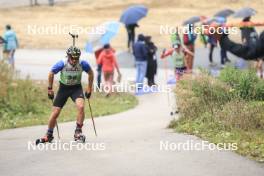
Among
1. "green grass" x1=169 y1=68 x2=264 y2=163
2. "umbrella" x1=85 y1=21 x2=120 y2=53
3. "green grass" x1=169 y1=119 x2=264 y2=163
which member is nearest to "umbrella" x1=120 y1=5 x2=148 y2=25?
"umbrella" x1=85 y1=21 x2=120 y2=53

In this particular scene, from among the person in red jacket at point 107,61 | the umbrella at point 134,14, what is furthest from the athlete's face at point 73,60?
the umbrella at point 134,14

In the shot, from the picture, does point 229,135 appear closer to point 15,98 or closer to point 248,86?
point 248,86

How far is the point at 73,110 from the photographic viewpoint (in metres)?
17.7

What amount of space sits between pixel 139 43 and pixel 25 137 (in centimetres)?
764

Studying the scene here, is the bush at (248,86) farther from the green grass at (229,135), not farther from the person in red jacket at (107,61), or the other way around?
the person in red jacket at (107,61)

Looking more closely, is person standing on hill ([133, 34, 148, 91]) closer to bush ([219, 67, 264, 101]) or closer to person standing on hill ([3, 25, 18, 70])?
person standing on hill ([3, 25, 18, 70])

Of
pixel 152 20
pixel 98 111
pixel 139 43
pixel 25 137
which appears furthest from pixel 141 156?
pixel 152 20

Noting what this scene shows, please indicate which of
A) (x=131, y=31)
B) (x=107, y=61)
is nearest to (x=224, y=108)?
(x=107, y=61)

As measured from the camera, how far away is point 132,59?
25.8 m

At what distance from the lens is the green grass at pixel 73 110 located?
15.7 meters

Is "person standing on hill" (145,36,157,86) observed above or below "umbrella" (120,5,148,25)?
below

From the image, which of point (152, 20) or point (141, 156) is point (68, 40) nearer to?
point (152, 20)

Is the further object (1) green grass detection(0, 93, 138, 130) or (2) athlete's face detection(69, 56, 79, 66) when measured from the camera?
(1) green grass detection(0, 93, 138, 130)

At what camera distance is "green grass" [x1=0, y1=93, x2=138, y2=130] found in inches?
619
